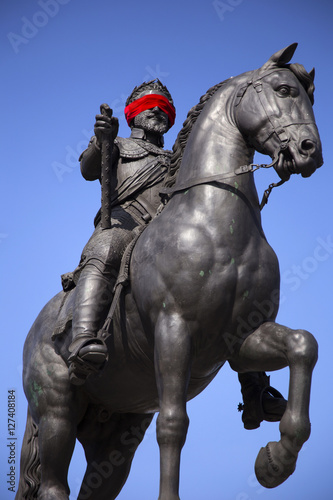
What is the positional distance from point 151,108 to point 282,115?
2.51m

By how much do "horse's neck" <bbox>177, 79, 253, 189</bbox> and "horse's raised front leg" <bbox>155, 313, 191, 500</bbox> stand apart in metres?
1.42

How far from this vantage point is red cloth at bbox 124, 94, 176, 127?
33.8 feet

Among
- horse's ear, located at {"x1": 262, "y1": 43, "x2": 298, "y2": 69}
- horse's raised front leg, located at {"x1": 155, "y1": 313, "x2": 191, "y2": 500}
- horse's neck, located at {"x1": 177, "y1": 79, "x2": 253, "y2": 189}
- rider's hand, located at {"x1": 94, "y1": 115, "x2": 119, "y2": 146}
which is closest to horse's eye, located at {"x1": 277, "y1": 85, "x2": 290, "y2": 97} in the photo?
horse's ear, located at {"x1": 262, "y1": 43, "x2": 298, "y2": 69}

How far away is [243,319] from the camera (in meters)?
8.09

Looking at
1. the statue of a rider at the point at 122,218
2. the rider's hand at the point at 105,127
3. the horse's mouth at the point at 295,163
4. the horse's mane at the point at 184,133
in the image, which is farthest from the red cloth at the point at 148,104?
the horse's mouth at the point at 295,163

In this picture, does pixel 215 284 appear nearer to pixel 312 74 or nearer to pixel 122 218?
pixel 122 218

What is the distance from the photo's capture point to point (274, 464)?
298 inches

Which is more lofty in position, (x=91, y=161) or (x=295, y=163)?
(x=91, y=161)

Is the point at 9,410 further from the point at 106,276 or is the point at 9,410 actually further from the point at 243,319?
the point at 243,319

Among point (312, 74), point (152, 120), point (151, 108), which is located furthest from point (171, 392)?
point (151, 108)

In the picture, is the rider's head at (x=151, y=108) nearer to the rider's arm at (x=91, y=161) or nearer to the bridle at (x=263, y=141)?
the rider's arm at (x=91, y=161)

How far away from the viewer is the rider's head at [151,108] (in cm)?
1030

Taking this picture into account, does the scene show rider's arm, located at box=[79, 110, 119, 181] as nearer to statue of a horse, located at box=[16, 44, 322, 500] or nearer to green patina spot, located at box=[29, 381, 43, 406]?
statue of a horse, located at box=[16, 44, 322, 500]

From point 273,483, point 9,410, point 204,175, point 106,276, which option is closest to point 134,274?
point 106,276
